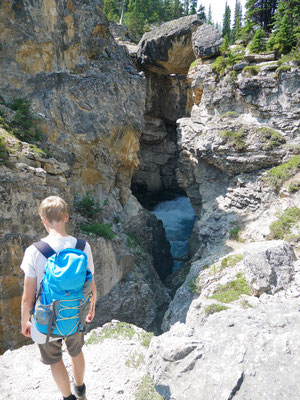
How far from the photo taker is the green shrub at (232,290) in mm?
8852

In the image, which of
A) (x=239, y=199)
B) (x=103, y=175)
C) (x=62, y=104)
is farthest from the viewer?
(x=239, y=199)

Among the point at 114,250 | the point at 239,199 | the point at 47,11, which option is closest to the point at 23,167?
the point at 114,250

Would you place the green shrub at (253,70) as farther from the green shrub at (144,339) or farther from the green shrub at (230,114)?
the green shrub at (144,339)

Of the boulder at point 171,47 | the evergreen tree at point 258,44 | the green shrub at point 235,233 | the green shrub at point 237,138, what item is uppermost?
the boulder at point 171,47

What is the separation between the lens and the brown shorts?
9.78ft

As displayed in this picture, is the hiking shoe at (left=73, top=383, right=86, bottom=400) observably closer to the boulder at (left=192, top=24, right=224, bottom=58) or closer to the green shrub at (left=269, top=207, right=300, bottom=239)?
the green shrub at (left=269, top=207, right=300, bottom=239)

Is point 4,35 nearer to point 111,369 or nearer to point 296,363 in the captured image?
point 111,369

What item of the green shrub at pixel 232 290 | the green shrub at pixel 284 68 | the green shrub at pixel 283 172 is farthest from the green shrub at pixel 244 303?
the green shrub at pixel 284 68

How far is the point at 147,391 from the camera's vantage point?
407 centimetres

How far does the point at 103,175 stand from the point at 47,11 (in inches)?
298

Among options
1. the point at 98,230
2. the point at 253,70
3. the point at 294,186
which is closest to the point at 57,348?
the point at 98,230

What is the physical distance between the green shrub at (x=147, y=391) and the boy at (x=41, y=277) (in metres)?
1.21

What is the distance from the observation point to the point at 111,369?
479 centimetres

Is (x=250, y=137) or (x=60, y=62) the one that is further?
(x=250, y=137)
